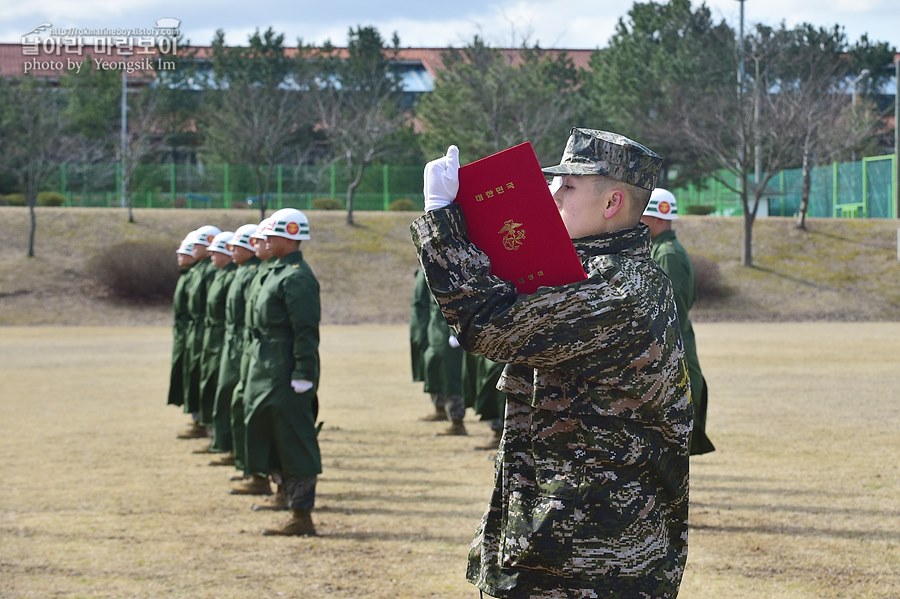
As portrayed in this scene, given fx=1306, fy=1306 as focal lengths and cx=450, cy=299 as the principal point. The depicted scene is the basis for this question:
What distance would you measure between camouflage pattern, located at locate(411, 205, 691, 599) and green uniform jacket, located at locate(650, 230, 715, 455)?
16.4 ft

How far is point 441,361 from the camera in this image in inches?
564

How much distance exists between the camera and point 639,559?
355 centimetres

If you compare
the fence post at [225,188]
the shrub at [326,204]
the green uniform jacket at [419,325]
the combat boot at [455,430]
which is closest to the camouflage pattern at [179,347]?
the green uniform jacket at [419,325]

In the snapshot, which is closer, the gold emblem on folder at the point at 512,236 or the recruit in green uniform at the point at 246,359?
the gold emblem on folder at the point at 512,236

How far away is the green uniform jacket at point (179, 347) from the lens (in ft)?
47.7

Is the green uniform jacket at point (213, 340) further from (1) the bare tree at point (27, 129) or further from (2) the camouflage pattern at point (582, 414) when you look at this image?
(1) the bare tree at point (27, 129)

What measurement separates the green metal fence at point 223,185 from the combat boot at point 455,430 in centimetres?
3934

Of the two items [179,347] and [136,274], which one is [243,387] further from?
[136,274]

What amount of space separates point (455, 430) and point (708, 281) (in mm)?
25624

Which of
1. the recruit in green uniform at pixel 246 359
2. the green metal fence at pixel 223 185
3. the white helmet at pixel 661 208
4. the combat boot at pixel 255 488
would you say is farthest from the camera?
the green metal fence at pixel 223 185

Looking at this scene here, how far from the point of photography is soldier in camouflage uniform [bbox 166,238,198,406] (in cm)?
1454

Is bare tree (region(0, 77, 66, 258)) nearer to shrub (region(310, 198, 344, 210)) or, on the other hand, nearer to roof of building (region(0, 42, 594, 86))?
roof of building (region(0, 42, 594, 86))

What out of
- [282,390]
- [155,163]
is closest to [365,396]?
[282,390]

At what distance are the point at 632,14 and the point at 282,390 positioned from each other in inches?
2123
